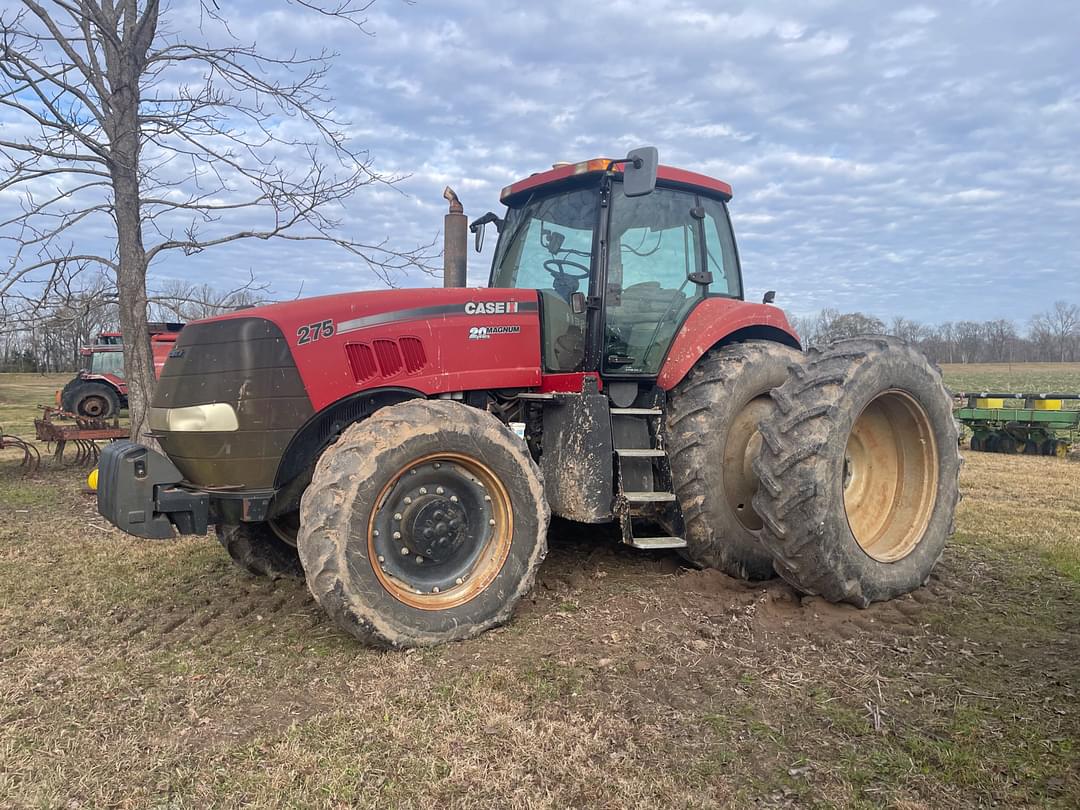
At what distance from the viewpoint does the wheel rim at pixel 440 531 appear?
12.6 feet

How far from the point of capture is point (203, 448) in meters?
3.98

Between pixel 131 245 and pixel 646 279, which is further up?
→ pixel 131 245

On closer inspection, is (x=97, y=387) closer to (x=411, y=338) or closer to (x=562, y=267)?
(x=562, y=267)

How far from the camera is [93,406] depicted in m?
20.5

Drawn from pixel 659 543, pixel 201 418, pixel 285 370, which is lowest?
pixel 659 543

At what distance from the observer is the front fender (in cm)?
496

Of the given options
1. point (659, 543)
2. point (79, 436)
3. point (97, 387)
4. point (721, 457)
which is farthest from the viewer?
point (97, 387)

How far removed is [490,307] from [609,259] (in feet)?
3.00

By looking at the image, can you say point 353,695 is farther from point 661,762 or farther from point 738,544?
point 738,544

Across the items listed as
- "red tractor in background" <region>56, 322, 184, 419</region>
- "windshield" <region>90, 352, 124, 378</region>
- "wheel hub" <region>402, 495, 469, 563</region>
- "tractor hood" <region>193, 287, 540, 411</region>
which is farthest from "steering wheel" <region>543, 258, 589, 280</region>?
"windshield" <region>90, 352, 124, 378</region>

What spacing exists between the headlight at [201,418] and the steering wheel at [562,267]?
2300 millimetres

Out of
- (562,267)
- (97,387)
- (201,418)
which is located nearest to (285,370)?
(201,418)

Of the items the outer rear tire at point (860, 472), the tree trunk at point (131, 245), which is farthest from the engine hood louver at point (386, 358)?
the tree trunk at point (131, 245)

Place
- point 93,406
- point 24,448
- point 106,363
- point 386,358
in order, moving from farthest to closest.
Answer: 1. point 106,363
2. point 93,406
3. point 24,448
4. point 386,358
